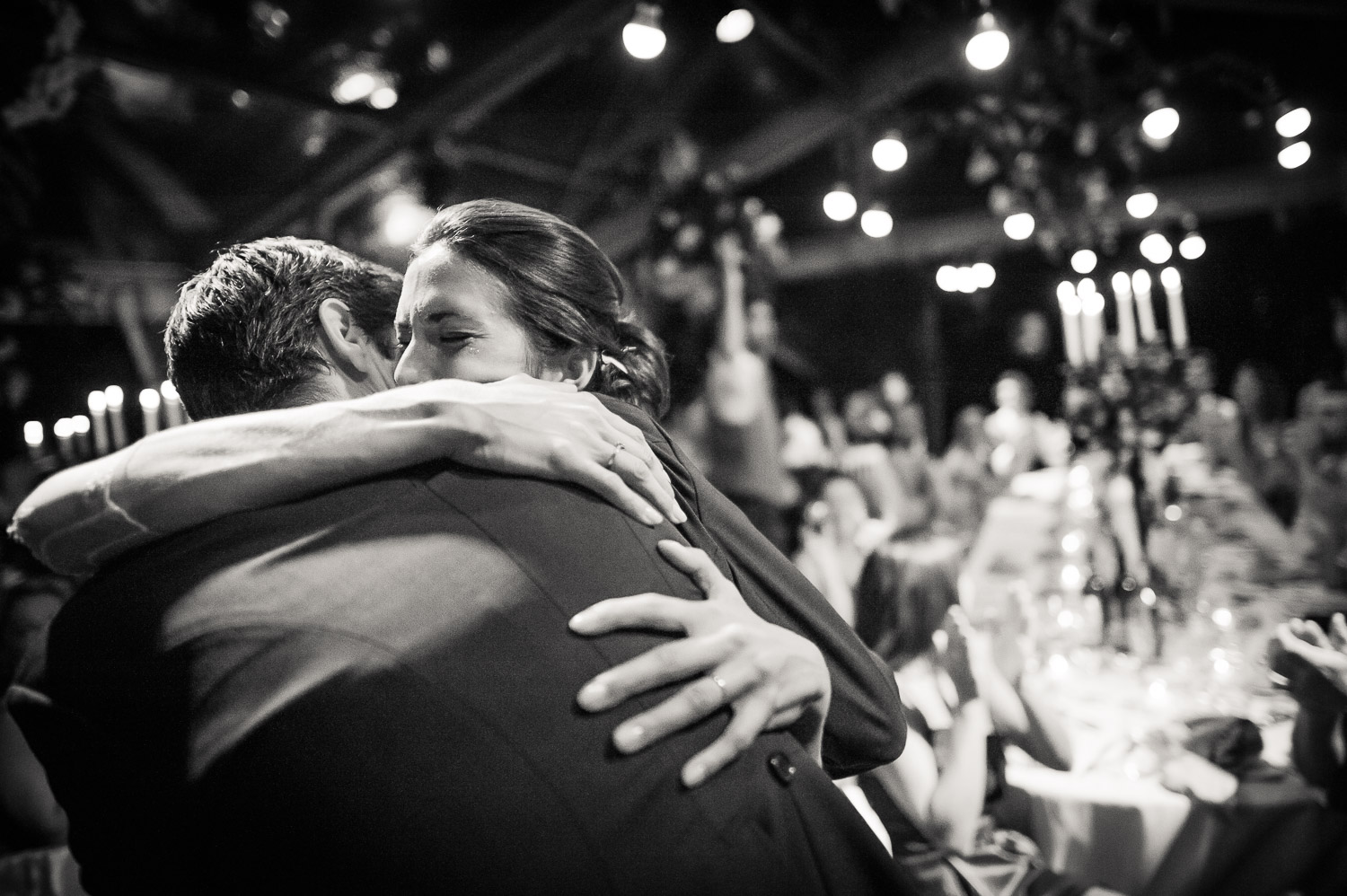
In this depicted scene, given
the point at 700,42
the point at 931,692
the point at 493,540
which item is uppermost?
the point at 700,42

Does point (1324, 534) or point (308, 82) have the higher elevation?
point (308, 82)

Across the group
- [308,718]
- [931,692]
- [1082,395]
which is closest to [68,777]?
[308,718]

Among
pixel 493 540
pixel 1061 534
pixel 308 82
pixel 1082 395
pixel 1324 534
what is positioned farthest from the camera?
pixel 308 82

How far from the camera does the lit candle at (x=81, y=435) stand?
15.1 ft

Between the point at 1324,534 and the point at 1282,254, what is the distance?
4532 millimetres

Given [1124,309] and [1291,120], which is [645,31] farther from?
[1291,120]

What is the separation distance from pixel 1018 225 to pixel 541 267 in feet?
13.9

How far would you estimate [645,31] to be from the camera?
3.27 m

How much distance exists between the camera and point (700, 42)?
19.6ft

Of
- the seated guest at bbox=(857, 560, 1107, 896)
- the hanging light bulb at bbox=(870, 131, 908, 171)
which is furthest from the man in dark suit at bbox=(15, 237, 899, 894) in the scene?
the hanging light bulb at bbox=(870, 131, 908, 171)

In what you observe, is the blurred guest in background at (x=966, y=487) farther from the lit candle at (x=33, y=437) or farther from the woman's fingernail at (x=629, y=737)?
the lit candle at (x=33, y=437)

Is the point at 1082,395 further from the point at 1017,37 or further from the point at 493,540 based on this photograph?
the point at 493,540

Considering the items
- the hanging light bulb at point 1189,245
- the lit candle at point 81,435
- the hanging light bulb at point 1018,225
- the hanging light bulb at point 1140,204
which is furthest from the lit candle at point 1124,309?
the lit candle at point 81,435

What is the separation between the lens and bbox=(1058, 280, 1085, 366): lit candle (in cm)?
314
